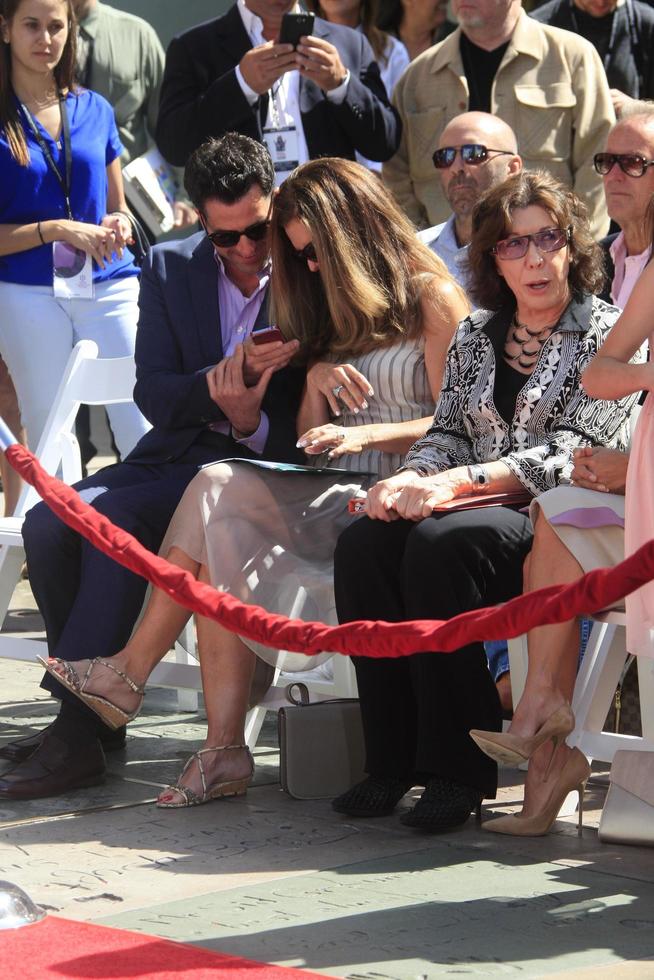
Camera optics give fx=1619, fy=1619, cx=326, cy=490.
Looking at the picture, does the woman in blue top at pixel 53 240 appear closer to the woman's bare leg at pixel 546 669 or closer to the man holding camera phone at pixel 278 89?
the man holding camera phone at pixel 278 89

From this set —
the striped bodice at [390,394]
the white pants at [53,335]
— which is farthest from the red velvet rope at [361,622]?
the white pants at [53,335]

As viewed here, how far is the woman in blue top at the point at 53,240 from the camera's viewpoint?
604 centimetres


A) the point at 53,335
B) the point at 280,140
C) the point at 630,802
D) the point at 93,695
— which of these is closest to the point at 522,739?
the point at 630,802

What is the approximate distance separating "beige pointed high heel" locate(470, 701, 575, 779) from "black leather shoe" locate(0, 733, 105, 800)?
1.11 m

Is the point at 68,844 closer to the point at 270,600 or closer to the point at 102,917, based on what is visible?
the point at 102,917

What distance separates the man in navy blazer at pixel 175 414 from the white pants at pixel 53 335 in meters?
1.22

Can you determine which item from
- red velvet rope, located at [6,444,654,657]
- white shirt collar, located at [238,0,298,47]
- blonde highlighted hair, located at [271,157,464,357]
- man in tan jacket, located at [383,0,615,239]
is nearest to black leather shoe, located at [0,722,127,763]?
red velvet rope, located at [6,444,654,657]

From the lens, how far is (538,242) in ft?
13.4

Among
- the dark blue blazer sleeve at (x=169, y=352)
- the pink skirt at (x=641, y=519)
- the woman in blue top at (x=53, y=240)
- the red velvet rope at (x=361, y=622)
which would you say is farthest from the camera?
the woman in blue top at (x=53, y=240)

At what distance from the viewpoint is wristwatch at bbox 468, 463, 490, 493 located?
4.01m

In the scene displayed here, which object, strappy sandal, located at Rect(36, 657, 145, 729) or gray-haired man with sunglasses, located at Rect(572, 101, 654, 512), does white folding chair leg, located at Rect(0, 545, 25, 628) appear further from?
gray-haired man with sunglasses, located at Rect(572, 101, 654, 512)

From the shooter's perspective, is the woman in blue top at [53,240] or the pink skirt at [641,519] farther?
the woman in blue top at [53,240]

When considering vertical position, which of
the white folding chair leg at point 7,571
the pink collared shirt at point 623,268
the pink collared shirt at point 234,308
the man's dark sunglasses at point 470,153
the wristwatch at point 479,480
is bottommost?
the white folding chair leg at point 7,571

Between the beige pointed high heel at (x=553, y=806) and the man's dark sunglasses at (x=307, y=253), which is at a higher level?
the man's dark sunglasses at (x=307, y=253)
